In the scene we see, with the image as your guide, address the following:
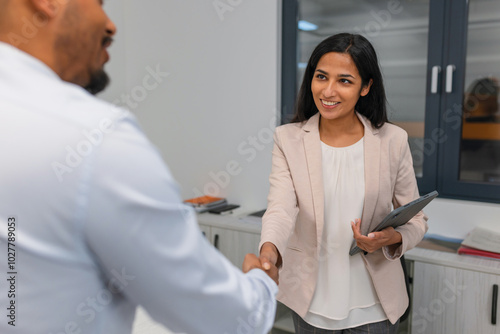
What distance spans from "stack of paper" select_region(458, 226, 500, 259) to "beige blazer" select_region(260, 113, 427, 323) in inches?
25.3

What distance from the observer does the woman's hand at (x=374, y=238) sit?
4.52 ft

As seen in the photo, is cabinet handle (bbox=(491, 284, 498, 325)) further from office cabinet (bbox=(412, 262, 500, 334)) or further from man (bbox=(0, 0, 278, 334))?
man (bbox=(0, 0, 278, 334))

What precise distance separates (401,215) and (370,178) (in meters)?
0.18

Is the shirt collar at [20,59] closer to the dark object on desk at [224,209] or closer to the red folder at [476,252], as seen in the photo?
the red folder at [476,252]

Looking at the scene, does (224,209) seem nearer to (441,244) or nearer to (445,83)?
(441,244)

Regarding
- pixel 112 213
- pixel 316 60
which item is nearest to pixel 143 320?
pixel 316 60

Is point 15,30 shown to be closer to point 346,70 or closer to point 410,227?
point 346,70

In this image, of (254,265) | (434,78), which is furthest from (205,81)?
(254,265)

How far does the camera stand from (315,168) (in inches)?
59.9

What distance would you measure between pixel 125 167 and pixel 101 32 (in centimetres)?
22

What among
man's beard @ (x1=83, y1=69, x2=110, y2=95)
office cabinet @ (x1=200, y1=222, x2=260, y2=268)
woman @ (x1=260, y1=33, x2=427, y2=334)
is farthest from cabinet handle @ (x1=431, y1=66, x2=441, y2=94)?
man's beard @ (x1=83, y1=69, x2=110, y2=95)

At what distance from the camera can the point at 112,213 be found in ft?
1.59

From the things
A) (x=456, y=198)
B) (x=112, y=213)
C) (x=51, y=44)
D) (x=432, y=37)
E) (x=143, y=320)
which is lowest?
(x=143, y=320)

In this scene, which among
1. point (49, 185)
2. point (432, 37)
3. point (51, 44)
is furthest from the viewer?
point (432, 37)
